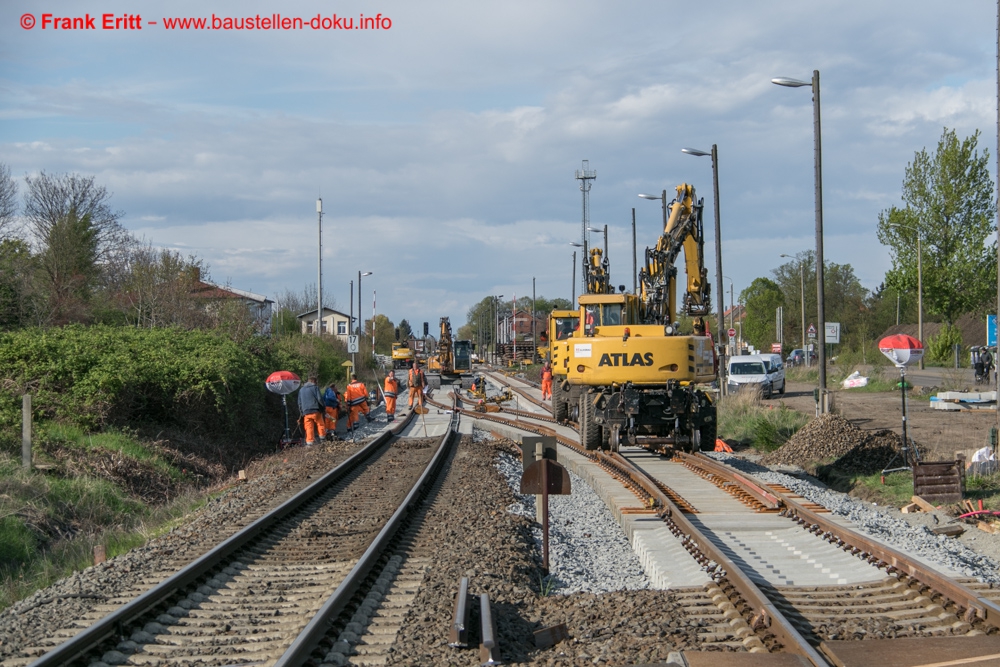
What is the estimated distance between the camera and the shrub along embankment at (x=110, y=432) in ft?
38.1

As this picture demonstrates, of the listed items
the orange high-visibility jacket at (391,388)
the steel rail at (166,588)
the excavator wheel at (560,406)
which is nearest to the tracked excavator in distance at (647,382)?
the excavator wheel at (560,406)

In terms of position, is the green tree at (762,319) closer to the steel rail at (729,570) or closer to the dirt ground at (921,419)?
the dirt ground at (921,419)

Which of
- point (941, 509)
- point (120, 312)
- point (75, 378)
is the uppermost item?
point (120, 312)

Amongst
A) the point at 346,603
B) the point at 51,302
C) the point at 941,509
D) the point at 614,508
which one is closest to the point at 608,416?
the point at 614,508

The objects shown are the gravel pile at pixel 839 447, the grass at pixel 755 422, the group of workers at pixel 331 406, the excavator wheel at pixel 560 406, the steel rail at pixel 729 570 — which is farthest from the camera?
the excavator wheel at pixel 560 406

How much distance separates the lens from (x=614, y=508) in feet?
38.9

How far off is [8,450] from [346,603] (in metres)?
10.2

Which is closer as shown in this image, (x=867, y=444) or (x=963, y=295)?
(x=867, y=444)

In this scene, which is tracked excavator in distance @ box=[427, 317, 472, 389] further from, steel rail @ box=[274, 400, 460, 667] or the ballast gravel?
steel rail @ box=[274, 400, 460, 667]

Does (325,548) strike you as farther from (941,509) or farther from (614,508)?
(941,509)

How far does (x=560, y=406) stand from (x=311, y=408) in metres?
6.60

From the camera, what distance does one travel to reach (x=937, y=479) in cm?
1261

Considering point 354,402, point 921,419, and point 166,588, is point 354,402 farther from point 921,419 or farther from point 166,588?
point 166,588

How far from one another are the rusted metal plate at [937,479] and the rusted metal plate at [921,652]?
687cm
